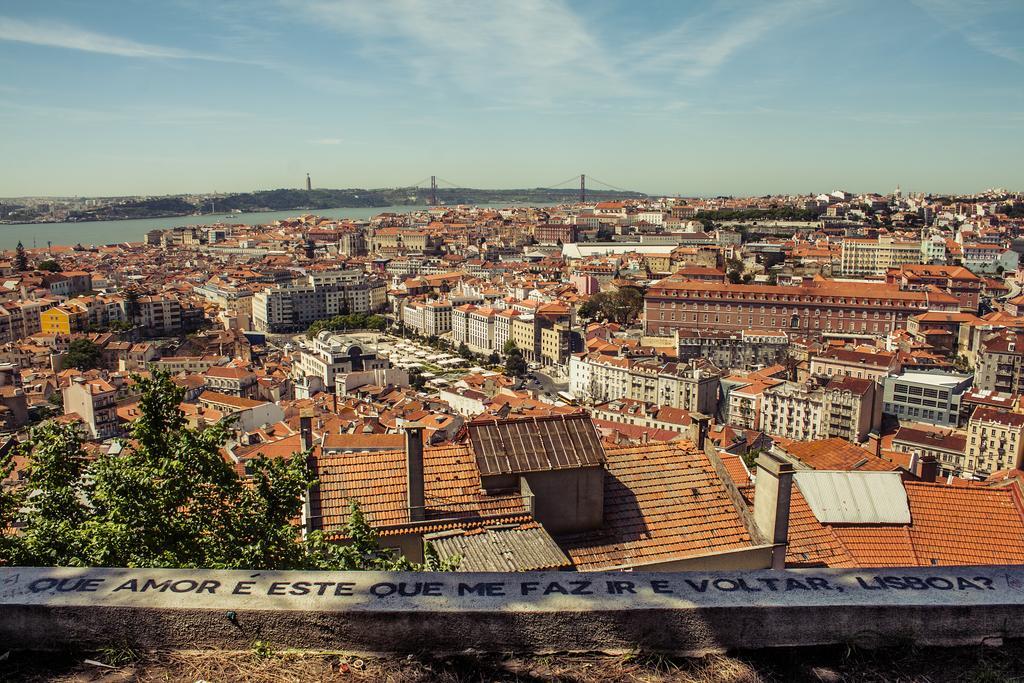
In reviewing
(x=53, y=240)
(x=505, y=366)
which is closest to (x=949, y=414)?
(x=505, y=366)

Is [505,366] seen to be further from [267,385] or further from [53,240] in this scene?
[53,240]

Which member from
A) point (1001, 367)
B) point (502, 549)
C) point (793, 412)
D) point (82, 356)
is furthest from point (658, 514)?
point (82, 356)

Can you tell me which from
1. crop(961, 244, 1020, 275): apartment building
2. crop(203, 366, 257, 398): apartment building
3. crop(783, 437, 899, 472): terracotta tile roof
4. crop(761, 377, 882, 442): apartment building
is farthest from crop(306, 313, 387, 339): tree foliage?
crop(783, 437, 899, 472): terracotta tile roof

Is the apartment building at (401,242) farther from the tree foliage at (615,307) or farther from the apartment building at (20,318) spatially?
the apartment building at (20,318)

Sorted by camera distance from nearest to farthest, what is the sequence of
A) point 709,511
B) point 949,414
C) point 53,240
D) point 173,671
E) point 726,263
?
point 173,671
point 709,511
point 949,414
point 726,263
point 53,240

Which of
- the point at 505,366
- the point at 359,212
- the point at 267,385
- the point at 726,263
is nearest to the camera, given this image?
the point at 267,385

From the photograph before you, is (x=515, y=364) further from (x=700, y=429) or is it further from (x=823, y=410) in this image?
(x=700, y=429)

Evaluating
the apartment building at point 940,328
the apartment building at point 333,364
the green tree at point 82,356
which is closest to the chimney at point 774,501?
the apartment building at point 333,364
